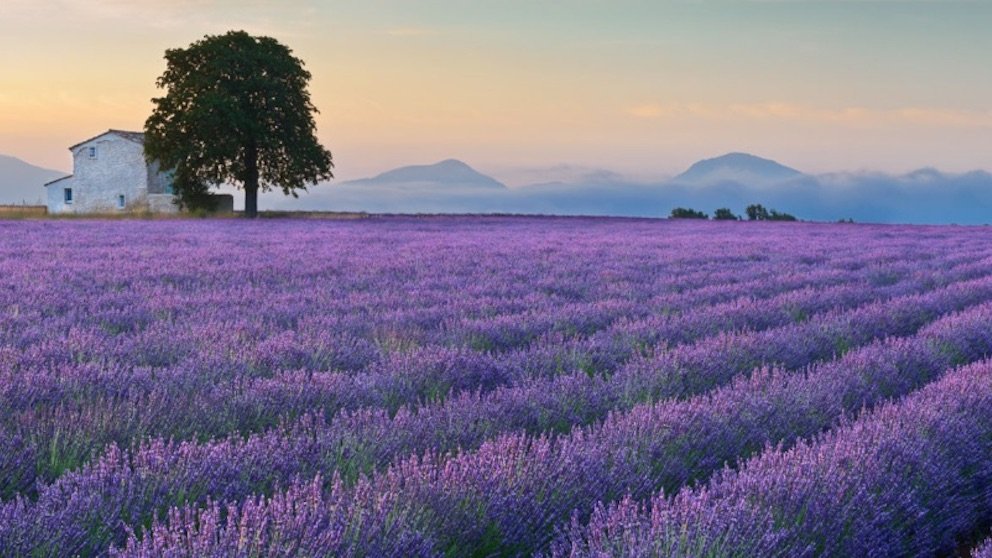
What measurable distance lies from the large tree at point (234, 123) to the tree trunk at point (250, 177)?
0.04 m

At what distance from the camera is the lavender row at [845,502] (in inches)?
87.2

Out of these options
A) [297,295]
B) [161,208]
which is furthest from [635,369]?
[161,208]

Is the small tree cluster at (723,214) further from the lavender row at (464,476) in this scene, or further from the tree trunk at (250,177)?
the lavender row at (464,476)

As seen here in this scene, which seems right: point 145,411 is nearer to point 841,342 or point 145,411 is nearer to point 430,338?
point 430,338

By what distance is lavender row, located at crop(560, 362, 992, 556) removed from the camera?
221 centimetres

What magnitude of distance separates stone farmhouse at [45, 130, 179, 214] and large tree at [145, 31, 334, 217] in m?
7.73

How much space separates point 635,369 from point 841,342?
248 centimetres

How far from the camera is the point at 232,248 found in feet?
48.2

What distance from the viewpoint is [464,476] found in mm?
2568

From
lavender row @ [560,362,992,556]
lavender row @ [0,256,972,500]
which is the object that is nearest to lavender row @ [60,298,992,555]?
lavender row @ [560,362,992,556]

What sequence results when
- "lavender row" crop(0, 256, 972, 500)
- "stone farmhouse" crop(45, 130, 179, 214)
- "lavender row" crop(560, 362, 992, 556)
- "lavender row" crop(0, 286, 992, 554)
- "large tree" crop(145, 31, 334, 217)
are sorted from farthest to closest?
"stone farmhouse" crop(45, 130, 179, 214) < "large tree" crop(145, 31, 334, 217) < "lavender row" crop(0, 256, 972, 500) < "lavender row" crop(0, 286, 992, 554) < "lavender row" crop(560, 362, 992, 556)

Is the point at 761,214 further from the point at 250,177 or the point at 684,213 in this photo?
the point at 250,177

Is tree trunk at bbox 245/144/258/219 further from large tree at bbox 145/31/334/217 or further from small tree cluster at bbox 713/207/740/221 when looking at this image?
small tree cluster at bbox 713/207/740/221

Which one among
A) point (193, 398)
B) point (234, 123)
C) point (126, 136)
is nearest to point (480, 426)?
point (193, 398)
